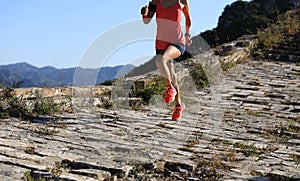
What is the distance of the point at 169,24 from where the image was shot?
4648mm

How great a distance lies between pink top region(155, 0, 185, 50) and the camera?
4.64 m

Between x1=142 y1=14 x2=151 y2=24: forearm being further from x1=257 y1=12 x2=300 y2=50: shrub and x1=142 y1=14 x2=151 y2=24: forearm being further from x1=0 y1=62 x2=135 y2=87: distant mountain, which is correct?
x1=257 y1=12 x2=300 y2=50: shrub

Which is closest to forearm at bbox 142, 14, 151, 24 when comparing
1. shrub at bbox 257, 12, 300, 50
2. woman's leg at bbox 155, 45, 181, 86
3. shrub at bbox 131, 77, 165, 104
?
woman's leg at bbox 155, 45, 181, 86

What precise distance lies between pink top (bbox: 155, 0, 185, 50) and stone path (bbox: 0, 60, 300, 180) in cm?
111

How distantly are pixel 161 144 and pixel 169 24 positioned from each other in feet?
4.49

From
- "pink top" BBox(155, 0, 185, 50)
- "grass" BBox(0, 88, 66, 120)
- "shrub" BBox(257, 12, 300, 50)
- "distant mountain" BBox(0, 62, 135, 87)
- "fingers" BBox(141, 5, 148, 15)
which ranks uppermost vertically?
"shrub" BBox(257, 12, 300, 50)

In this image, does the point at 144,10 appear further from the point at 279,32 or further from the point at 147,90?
the point at 279,32

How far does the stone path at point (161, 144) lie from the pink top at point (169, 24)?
1.11 meters

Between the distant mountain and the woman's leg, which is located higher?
the woman's leg

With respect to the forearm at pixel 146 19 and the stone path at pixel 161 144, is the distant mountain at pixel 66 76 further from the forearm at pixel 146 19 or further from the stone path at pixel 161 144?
the forearm at pixel 146 19

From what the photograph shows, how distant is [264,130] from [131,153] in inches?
81.6

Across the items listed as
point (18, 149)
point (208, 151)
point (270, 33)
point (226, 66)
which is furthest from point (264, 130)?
point (270, 33)

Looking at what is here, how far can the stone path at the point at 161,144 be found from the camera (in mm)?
3372

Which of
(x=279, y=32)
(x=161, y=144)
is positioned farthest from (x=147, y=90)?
(x=279, y=32)
